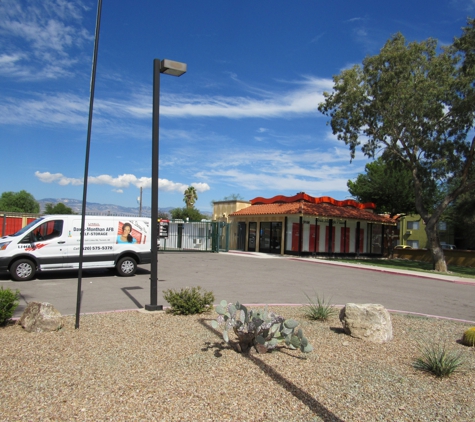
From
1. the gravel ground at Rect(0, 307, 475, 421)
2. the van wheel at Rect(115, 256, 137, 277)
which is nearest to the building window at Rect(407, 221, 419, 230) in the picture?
the van wheel at Rect(115, 256, 137, 277)

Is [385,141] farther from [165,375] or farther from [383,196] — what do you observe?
[165,375]

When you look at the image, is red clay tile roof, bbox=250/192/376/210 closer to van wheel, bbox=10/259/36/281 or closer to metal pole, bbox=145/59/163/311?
van wheel, bbox=10/259/36/281

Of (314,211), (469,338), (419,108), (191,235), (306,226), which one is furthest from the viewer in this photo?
(191,235)

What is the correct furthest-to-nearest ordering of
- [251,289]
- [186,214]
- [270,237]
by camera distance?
[186,214] → [270,237] → [251,289]

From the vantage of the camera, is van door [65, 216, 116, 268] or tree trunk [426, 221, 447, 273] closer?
van door [65, 216, 116, 268]

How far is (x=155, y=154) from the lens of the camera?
27.8 feet

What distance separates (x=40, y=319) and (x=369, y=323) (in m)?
5.05

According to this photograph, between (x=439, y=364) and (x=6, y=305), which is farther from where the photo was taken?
(x=6, y=305)

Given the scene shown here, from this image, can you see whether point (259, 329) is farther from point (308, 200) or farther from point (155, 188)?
point (308, 200)

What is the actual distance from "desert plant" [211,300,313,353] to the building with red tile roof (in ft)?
72.7

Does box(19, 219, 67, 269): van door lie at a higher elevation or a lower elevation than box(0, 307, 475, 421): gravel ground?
higher

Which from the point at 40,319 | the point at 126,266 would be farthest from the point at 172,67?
the point at 126,266

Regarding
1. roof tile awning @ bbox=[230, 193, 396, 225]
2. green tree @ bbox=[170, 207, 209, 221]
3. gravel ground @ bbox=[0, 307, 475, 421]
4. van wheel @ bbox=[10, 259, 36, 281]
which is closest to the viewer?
gravel ground @ bbox=[0, 307, 475, 421]

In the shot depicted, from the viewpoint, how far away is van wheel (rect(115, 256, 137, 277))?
47.9 ft
